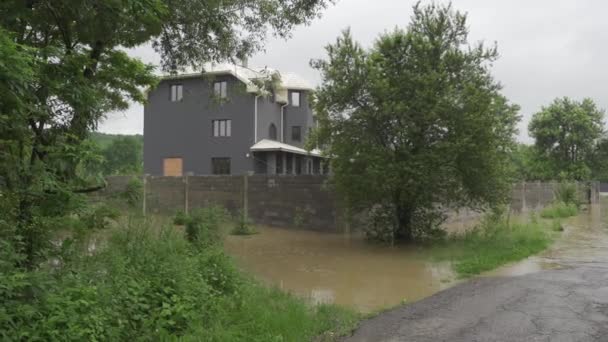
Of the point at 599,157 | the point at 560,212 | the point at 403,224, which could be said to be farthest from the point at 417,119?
the point at 599,157

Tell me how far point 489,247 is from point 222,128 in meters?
21.5

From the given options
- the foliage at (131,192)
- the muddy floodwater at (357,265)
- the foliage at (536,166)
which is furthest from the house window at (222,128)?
the foliage at (536,166)

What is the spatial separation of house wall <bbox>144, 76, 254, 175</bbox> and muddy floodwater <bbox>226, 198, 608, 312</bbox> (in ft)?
48.9

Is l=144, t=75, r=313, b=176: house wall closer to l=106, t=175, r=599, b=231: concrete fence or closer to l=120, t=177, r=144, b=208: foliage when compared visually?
l=106, t=175, r=599, b=231: concrete fence

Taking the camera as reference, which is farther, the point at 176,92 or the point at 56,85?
the point at 176,92


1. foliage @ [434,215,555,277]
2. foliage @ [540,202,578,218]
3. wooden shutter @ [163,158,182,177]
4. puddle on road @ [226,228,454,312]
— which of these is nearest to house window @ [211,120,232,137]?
wooden shutter @ [163,158,182,177]

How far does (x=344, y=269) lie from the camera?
31.4 ft

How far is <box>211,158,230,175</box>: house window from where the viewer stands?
29.9 m

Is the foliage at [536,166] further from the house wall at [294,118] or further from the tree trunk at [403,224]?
the tree trunk at [403,224]

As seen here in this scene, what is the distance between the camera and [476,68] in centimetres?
1138

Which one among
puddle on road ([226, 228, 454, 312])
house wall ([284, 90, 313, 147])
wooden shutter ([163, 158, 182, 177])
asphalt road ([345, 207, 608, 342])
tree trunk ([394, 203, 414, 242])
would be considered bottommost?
puddle on road ([226, 228, 454, 312])

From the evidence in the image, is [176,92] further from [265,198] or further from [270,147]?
[265,198]

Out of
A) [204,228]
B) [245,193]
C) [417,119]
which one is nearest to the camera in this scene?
[204,228]

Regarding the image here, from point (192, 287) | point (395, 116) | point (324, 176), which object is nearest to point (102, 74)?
point (192, 287)
